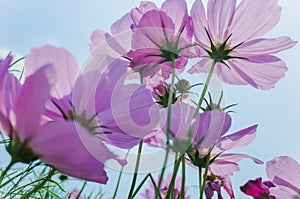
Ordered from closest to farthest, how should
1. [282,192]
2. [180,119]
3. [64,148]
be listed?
[64,148] → [180,119] → [282,192]

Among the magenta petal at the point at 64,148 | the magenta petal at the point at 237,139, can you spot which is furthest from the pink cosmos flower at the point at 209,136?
the magenta petal at the point at 64,148

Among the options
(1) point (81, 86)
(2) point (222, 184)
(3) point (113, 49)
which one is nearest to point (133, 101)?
(1) point (81, 86)

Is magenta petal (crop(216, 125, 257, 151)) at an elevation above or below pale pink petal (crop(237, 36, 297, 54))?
below

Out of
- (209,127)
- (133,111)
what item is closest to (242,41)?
(209,127)

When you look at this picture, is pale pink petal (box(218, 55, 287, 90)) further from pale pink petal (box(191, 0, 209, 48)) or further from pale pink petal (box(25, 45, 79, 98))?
pale pink petal (box(25, 45, 79, 98))

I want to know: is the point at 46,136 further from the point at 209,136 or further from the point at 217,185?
the point at 217,185

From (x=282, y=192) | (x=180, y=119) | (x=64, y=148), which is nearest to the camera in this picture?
(x=64, y=148)

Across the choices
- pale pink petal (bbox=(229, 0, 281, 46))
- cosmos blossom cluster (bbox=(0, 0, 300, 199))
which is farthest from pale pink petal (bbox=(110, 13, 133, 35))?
pale pink petal (bbox=(229, 0, 281, 46))
